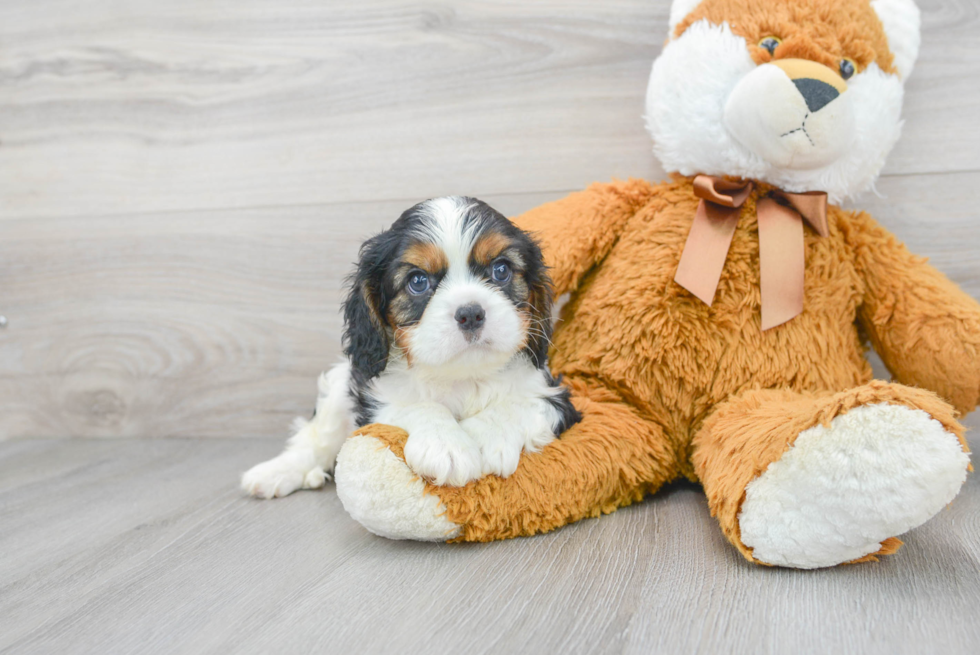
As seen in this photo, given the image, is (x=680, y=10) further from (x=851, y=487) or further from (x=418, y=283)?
(x=851, y=487)

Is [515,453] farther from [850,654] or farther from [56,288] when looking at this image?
[56,288]

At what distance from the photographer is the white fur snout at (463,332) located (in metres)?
1.29

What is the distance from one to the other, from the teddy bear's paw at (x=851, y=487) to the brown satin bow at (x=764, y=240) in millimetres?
448

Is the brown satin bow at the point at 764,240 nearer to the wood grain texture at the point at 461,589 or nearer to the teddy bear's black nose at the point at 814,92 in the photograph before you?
the teddy bear's black nose at the point at 814,92

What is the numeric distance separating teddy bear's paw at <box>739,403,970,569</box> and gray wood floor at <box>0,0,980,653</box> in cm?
6

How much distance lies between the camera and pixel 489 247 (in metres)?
1.39

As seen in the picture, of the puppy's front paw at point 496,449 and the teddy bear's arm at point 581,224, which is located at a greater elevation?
the teddy bear's arm at point 581,224

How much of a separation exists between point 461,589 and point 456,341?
42cm

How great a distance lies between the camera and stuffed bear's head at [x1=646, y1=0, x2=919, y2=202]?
144 centimetres

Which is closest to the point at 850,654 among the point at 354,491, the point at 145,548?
the point at 354,491

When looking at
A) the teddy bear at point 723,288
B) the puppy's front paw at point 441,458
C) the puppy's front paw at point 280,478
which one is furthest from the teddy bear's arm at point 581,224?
the puppy's front paw at point 280,478

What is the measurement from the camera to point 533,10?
202 cm

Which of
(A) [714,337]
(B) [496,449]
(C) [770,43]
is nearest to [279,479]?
(B) [496,449]

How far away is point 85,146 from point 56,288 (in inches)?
19.3
